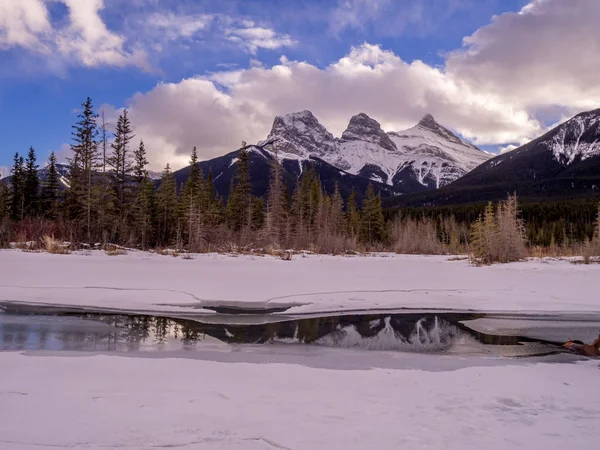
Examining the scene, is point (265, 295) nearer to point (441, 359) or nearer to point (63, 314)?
point (63, 314)

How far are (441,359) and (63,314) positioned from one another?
7064mm

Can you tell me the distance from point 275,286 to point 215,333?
5.22 metres

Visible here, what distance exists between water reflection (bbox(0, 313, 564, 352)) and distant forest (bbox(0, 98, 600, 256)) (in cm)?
1323

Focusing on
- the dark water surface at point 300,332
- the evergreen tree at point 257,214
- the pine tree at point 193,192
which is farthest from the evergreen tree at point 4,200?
the dark water surface at point 300,332

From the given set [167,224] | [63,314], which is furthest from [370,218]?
[63,314]

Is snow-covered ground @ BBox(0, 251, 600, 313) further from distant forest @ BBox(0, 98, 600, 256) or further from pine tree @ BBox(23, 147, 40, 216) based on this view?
pine tree @ BBox(23, 147, 40, 216)

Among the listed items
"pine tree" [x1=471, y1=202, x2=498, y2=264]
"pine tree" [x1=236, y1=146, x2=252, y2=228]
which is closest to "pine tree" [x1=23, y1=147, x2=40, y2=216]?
"pine tree" [x1=236, y1=146, x2=252, y2=228]

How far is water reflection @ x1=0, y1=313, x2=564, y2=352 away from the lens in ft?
21.0

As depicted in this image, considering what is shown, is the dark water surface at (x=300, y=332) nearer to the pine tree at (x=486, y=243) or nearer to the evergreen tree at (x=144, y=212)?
the pine tree at (x=486, y=243)

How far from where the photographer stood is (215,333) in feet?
24.0

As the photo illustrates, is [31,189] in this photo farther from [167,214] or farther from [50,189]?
[167,214]

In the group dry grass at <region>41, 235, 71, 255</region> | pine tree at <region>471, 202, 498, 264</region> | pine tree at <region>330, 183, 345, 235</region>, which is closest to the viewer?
dry grass at <region>41, 235, 71, 255</region>

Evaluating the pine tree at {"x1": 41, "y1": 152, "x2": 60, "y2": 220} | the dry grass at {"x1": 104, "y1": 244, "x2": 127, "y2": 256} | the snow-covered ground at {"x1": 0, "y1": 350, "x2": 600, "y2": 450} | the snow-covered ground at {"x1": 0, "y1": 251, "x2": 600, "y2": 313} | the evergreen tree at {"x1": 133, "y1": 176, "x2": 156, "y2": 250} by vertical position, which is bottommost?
the snow-covered ground at {"x1": 0, "y1": 350, "x2": 600, "y2": 450}

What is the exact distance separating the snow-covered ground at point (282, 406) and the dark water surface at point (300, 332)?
3.39 ft
